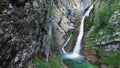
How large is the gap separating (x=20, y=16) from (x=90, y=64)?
68.7 ft

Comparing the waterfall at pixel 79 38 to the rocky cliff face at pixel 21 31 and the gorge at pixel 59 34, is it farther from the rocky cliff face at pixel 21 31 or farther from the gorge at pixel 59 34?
the rocky cliff face at pixel 21 31

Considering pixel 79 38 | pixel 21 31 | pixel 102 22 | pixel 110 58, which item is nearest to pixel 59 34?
pixel 79 38

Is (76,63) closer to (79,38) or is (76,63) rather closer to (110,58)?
(110,58)

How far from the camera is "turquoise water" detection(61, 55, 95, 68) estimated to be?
39.9 m

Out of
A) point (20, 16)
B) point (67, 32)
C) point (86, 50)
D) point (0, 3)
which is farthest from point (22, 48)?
point (67, 32)

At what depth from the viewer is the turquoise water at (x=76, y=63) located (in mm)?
39856

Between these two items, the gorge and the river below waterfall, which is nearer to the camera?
the gorge

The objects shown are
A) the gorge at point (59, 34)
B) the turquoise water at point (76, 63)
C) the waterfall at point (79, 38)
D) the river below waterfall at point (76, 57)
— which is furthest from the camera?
the waterfall at point (79, 38)

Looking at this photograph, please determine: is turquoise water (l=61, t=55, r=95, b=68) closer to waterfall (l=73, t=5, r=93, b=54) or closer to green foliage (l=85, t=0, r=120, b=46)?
waterfall (l=73, t=5, r=93, b=54)

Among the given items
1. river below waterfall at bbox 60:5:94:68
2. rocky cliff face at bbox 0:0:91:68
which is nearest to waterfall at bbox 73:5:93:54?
river below waterfall at bbox 60:5:94:68

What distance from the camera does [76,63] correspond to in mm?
41062

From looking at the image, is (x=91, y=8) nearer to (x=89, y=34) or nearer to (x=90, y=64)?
(x=89, y=34)

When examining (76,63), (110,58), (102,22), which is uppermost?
(102,22)

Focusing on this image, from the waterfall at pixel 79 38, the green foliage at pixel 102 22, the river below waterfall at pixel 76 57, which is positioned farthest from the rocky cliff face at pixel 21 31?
the green foliage at pixel 102 22
